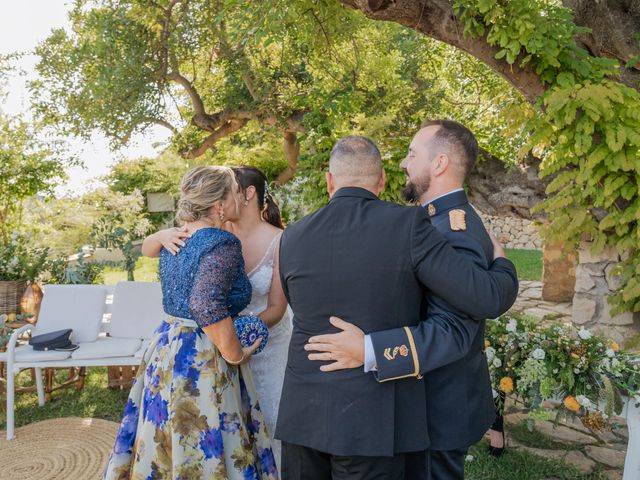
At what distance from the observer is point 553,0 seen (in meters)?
7.47

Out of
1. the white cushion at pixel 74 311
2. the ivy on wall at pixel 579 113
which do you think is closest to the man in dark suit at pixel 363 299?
the ivy on wall at pixel 579 113

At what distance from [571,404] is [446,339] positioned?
1.49 meters

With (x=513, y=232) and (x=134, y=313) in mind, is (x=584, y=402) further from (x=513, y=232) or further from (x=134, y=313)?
(x=513, y=232)

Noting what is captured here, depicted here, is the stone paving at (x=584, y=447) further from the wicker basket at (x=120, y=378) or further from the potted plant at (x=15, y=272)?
the potted plant at (x=15, y=272)

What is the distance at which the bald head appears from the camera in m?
1.84

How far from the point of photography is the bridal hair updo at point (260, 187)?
291cm

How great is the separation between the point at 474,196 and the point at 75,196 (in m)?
12.5

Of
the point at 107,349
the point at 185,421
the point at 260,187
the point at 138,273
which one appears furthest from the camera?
the point at 138,273

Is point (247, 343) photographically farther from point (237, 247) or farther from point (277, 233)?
point (277, 233)

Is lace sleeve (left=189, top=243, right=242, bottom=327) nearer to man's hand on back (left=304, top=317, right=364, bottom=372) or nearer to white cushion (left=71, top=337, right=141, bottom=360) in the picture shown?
man's hand on back (left=304, top=317, right=364, bottom=372)

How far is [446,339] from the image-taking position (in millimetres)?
1708

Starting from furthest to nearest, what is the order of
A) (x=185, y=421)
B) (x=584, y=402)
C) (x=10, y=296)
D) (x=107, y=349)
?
(x=10, y=296) → (x=107, y=349) → (x=584, y=402) → (x=185, y=421)

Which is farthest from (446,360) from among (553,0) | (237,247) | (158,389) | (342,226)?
(553,0)

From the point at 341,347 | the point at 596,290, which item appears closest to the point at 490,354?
the point at 341,347
